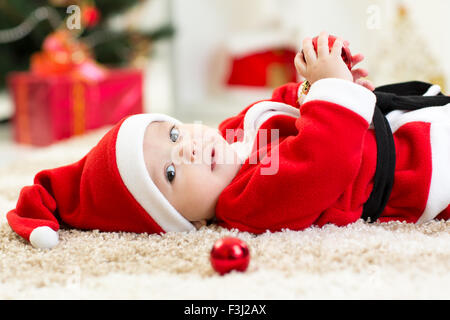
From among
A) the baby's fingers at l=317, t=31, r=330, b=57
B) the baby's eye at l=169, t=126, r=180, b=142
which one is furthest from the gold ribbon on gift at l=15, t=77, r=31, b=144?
the baby's fingers at l=317, t=31, r=330, b=57

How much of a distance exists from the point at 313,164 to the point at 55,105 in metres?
1.60

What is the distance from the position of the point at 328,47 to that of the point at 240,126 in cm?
23

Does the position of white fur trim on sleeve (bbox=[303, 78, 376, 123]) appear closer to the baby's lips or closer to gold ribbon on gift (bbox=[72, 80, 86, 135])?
the baby's lips

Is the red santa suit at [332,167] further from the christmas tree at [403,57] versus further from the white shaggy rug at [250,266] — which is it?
the christmas tree at [403,57]

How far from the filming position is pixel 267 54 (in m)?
2.81

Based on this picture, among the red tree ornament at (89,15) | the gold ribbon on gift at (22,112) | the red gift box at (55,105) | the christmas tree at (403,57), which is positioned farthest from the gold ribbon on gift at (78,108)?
the christmas tree at (403,57)

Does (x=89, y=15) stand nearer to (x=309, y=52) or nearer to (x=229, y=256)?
(x=309, y=52)

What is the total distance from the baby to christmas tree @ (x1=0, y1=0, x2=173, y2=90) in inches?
63.7

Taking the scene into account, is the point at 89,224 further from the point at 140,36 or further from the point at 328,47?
the point at 140,36

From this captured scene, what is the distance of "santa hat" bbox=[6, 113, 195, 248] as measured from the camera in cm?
82

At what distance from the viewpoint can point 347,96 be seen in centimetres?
79

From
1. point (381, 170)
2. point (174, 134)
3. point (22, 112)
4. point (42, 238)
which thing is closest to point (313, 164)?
point (381, 170)

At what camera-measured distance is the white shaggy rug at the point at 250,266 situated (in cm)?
62
